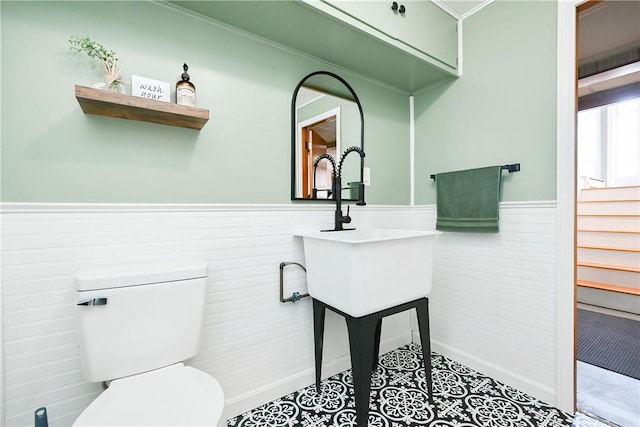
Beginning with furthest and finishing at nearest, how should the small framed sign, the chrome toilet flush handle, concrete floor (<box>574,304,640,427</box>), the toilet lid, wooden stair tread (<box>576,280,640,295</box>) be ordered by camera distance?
wooden stair tread (<box>576,280,640,295</box>)
concrete floor (<box>574,304,640,427</box>)
the small framed sign
the chrome toilet flush handle
the toilet lid

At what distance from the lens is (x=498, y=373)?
65.6 inches

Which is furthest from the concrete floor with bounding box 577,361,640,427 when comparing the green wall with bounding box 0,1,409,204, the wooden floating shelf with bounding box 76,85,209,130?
the wooden floating shelf with bounding box 76,85,209,130

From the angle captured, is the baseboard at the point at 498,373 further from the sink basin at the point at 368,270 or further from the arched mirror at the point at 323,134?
the arched mirror at the point at 323,134

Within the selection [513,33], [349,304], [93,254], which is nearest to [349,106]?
[513,33]

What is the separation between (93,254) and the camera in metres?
1.10

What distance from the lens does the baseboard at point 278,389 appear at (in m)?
1.41

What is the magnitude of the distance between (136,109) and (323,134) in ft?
3.17

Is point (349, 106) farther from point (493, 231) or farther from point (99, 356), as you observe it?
point (99, 356)

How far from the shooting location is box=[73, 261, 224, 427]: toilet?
0.83 metres

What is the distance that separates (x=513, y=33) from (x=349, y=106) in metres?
0.98

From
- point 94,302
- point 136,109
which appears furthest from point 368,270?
point 136,109

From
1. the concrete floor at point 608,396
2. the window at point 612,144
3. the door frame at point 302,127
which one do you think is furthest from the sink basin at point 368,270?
the window at point 612,144

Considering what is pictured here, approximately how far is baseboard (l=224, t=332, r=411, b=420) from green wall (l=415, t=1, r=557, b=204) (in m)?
1.31

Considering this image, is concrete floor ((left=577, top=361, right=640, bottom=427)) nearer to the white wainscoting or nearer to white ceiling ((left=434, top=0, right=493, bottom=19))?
the white wainscoting
